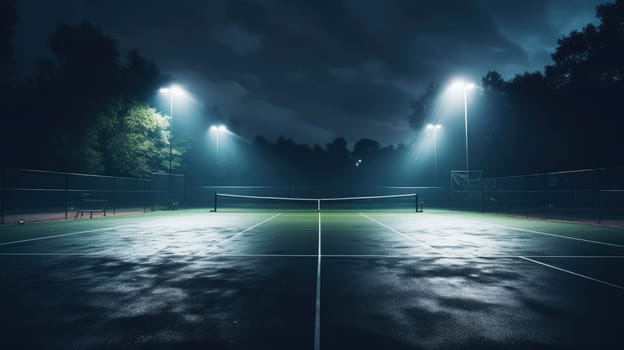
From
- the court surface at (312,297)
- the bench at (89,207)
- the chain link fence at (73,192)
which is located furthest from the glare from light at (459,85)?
the chain link fence at (73,192)

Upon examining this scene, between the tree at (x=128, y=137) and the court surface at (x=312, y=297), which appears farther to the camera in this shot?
the tree at (x=128, y=137)

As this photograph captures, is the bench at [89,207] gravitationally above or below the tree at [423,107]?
below

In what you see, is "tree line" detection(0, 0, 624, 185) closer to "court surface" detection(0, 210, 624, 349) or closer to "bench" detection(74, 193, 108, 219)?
"bench" detection(74, 193, 108, 219)

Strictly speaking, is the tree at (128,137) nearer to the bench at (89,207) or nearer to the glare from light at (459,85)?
the bench at (89,207)

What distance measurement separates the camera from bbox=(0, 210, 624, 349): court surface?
462 cm

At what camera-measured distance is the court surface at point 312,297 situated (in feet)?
15.2

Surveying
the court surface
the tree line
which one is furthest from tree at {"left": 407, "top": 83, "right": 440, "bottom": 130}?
the court surface

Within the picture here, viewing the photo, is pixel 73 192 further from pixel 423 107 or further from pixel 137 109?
pixel 423 107

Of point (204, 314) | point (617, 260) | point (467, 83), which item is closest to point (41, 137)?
point (467, 83)

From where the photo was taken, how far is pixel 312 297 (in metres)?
6.34

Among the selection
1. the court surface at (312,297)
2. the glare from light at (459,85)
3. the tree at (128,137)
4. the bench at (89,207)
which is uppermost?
the glare from light at (459,85)

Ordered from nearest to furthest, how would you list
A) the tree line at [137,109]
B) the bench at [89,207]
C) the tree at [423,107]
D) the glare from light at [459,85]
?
→ the bench at [89,207]
the glare from light at [459,85]
the tree line at [137,109]
the tree at [423,107]

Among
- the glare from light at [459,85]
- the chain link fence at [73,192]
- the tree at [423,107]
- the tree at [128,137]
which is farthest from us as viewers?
the tree at [423,107]

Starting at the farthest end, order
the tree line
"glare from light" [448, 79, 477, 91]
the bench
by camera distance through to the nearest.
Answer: the tree line < "glare from light" [448, 79, 477, 91] < the bench
